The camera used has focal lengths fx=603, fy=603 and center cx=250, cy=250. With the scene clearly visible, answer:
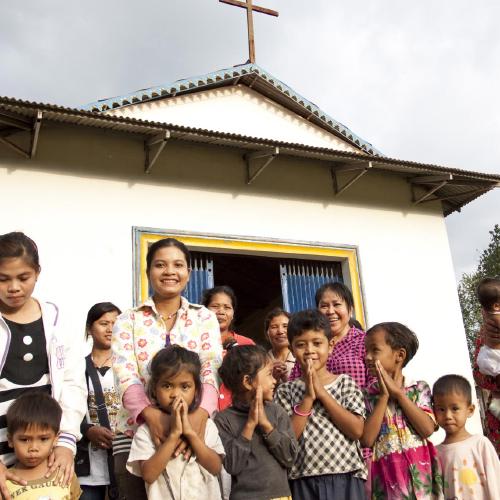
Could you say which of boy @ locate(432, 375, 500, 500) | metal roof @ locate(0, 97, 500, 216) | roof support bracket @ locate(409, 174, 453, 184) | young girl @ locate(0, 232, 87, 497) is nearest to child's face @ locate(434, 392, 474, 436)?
boy @ locate(432, 375, 500, 500)

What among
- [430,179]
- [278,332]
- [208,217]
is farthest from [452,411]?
A: [430,179]

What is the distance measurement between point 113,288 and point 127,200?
2.99 ft

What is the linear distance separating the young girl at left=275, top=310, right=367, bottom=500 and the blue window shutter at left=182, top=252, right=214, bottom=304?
339 cm

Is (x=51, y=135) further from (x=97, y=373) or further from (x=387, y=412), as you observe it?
(x=387, y=412)

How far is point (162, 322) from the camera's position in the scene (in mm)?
2736

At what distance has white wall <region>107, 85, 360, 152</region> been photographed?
7859mm

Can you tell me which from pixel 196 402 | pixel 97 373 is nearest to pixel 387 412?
pixel 196 402

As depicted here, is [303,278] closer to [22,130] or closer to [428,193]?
[428,193]

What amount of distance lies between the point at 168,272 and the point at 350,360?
1165 mm

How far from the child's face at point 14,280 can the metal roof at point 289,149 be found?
298 centimetres

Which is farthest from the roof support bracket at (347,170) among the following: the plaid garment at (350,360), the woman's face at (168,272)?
the woman's face at (168,272)

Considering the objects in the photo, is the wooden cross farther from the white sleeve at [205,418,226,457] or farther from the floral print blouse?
the white sleeve at [205,418,226,457]

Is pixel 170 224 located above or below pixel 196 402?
above

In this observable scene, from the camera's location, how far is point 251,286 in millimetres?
10375
